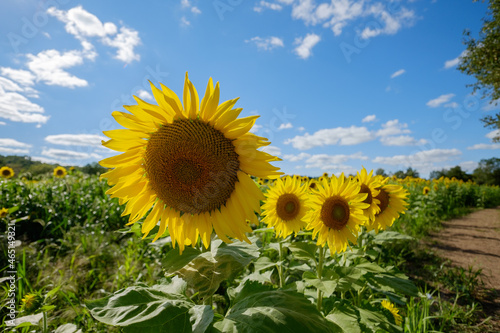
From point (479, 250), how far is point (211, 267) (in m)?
7.45

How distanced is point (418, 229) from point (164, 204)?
7.60m

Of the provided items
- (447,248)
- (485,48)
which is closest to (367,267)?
(447,248)

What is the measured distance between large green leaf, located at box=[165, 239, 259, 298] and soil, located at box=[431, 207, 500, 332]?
12.5ft

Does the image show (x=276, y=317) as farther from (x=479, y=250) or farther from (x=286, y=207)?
(x=479, y=250)

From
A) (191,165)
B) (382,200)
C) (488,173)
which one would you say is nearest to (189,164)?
(191,165)

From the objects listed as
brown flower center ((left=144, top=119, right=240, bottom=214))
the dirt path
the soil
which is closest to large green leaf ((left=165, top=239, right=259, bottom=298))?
brown flower center ((left=144, top=119, right=240, bottom=214))

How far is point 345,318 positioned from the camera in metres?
1.79

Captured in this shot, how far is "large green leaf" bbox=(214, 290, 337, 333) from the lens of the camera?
3.67 feet

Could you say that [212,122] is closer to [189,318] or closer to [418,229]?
[189,318]

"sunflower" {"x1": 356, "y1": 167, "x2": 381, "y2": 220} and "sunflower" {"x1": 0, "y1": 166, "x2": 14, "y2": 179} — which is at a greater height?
"sunflower" {"x1": 0, "y1": 166, "x2": 14, "y2": 179}

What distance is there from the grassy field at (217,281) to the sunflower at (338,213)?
0.18m

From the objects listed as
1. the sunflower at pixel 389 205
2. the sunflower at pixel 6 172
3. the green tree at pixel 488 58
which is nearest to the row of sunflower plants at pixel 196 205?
the sunflower at pixel 389 205

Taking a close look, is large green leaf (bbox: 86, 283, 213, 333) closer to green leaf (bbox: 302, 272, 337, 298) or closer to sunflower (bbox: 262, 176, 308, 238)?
green leaf (bbox: 302, 272, 337, 298)

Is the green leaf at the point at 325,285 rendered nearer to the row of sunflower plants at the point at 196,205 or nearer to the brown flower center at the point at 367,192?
the row of sunflower plants at the point at 196,205
